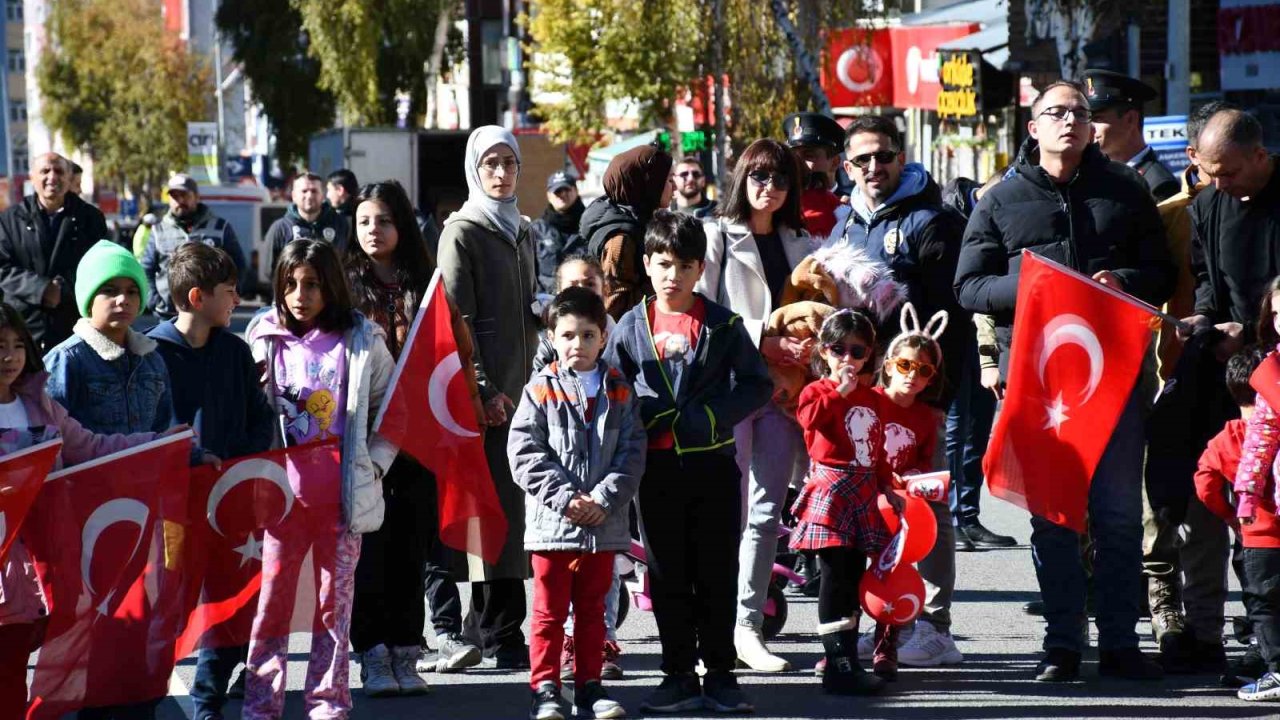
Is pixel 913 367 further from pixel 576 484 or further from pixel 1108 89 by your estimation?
pixel 1108 89

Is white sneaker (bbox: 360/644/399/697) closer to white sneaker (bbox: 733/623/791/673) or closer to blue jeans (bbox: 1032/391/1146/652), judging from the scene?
white sneaker (bbox: 733/623/791/673)

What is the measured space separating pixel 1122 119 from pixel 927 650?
2.44m

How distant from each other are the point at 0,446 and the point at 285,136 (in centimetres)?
5040

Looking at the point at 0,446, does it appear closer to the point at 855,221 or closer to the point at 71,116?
the point at 855,221

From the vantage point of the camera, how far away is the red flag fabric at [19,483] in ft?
19.0

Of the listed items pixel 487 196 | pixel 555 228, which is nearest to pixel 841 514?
pixel 487 196

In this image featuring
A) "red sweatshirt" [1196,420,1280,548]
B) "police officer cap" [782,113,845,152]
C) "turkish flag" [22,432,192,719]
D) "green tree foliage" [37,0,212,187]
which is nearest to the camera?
"turkish flag" [22,432,192,719]

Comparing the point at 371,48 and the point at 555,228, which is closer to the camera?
the point at 555,228

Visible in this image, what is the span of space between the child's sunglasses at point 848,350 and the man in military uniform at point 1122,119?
5.82 ft

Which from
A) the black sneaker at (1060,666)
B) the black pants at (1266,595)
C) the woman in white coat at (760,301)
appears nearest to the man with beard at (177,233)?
the woman in white coat at (760,301)

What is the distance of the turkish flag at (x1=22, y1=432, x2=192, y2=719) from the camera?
6.01 metres

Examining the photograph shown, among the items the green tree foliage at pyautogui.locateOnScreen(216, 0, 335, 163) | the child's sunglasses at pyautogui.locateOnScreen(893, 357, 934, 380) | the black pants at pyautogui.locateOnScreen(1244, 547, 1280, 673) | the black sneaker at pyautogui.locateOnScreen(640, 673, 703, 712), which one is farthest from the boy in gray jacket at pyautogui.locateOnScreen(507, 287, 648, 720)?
the green tree foliage at pyautogui.locateOnScreen(216, 0, 335, 163)

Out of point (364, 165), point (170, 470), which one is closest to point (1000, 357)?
point (170, 470)

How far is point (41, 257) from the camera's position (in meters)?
12.1
